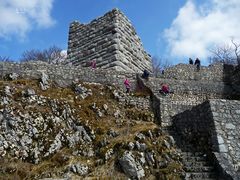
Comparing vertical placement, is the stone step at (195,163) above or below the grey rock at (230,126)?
below

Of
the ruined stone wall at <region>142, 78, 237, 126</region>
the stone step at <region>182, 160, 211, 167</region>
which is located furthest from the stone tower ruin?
the stone step at <region>182, 160, 211, 167</region>

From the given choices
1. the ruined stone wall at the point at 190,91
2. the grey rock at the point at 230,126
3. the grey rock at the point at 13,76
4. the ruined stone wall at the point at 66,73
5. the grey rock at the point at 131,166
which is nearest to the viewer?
the grey rock at the point at 131,166

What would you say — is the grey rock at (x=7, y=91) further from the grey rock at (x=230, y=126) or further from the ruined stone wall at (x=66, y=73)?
the grey rock at (x=230, y=126)

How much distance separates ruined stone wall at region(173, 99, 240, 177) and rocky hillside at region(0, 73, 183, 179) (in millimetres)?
1400

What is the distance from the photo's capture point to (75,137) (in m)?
15.6

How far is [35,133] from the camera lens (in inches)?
602

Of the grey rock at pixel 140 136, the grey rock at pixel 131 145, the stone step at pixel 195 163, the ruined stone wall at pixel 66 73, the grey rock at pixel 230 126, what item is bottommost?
the stone step at pixel 195 163

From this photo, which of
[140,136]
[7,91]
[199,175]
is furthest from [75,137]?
[199,175]

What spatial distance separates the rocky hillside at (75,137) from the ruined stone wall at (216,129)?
55.1 inches

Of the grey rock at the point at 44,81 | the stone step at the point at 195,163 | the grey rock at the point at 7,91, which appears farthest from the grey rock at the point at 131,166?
the grey rock at the point at 44,81

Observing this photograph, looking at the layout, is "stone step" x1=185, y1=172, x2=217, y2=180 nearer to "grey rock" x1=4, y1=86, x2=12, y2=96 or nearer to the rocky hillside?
the rocky hillside

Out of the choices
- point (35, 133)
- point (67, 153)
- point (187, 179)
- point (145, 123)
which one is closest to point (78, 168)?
point (67, 153)

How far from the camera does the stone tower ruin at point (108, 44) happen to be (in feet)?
76.7

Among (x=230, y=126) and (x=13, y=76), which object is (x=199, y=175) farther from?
(x=13, y=76)
